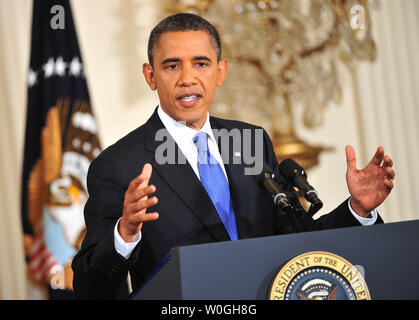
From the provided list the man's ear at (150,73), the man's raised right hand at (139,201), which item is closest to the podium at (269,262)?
the man's raised right hand at (139,201)

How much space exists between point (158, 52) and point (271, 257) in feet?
3.05

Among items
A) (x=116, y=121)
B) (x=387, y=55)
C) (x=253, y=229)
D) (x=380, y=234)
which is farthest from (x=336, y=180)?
(x=380, y=234)

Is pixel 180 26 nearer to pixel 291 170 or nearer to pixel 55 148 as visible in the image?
pixel 291 170

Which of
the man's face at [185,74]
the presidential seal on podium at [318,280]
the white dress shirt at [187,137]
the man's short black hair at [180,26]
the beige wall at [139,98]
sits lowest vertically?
the presidential seal on podium at [318,280]

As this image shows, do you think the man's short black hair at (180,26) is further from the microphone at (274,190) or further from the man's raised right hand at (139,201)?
the man's raised right hand at (139,201)

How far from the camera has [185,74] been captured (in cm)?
202

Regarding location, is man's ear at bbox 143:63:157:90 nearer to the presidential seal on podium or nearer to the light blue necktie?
the light blue necktie

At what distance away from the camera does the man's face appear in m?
2.03

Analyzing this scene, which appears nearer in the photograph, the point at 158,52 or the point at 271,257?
the point at 271,257

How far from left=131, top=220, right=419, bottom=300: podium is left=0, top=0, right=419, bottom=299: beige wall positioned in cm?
295

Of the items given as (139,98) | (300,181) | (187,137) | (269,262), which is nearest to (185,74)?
(187,137)

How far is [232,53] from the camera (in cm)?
486

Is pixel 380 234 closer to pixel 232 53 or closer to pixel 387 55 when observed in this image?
pixel 232 53

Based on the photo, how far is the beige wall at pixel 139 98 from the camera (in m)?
4.28
